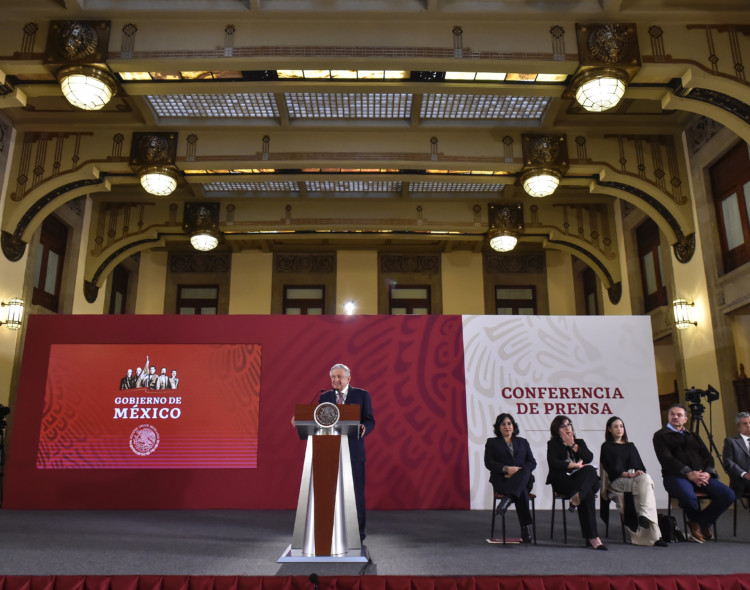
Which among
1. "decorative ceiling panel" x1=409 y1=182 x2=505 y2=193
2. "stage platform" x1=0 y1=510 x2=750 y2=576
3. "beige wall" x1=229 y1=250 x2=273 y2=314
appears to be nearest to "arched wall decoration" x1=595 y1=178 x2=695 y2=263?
"decorative ceiling panel" x1=409 y1=182 x2=505 y2=193

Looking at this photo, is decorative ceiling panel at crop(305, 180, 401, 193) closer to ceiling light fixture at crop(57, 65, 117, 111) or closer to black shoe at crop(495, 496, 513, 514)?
ceiling light fixture at crop(57, 65, 117, 111)

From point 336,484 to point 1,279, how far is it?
20.9ft

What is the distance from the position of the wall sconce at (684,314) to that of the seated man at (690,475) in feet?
11.9

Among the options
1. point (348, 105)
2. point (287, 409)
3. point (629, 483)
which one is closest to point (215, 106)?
point (348, 105)

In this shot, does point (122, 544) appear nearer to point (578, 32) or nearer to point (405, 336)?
point (405, 336)

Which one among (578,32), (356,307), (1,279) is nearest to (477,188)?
(356,307)

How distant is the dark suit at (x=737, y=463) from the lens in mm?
4758

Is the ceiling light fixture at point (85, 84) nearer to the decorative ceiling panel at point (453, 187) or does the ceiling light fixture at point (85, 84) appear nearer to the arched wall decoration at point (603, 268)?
the decorative ceiling panel at point (453, 187)

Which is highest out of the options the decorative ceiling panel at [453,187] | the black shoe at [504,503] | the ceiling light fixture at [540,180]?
the decorative ceiling panel at [453,187]

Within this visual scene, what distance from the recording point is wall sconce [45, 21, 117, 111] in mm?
5910

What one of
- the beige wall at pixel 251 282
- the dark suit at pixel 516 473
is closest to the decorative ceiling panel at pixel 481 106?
the dark suit at pixel 516 473

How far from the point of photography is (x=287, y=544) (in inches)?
171

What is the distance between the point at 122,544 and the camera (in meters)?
4.24

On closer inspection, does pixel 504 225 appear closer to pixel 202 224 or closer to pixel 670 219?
pixel 670 219
